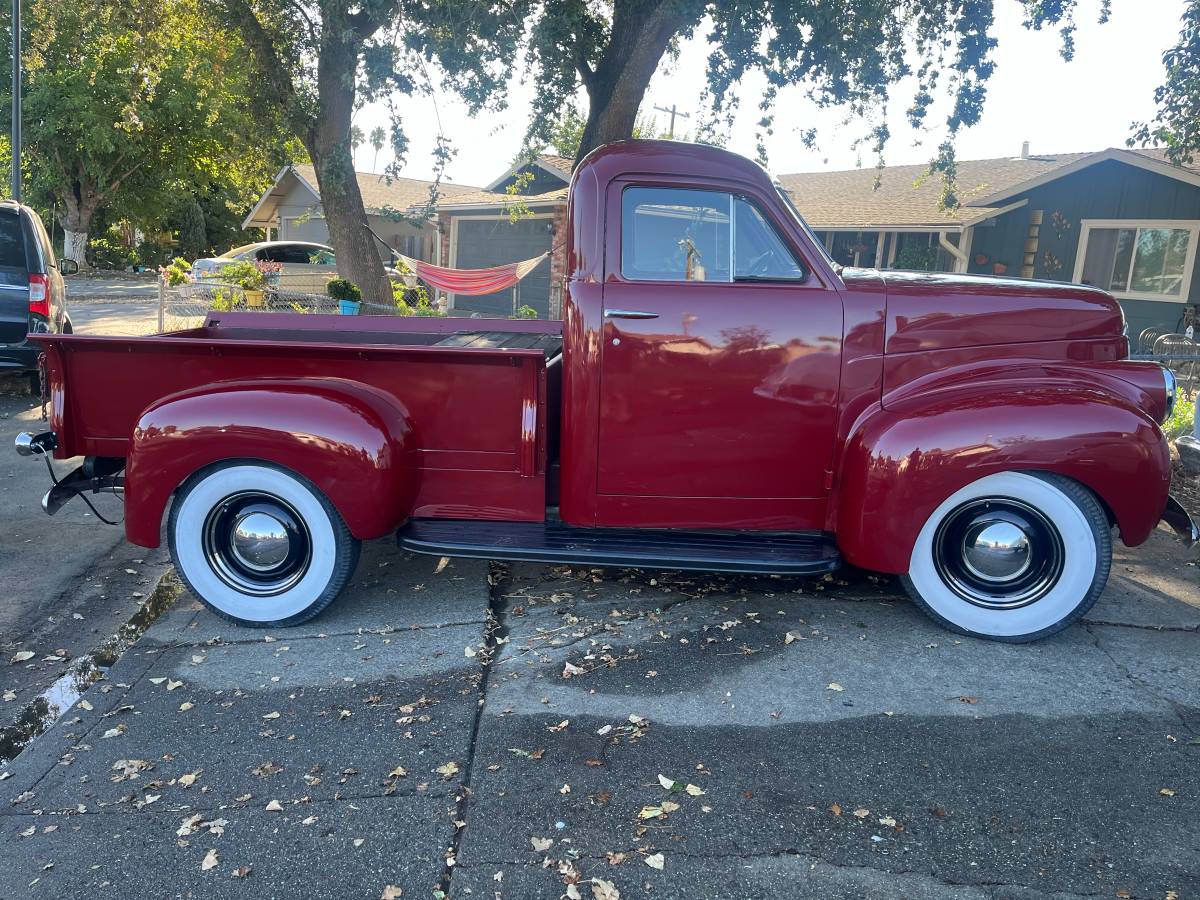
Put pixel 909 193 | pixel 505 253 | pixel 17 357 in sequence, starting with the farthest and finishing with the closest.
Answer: pixel 505 253, pixel 909 193, pixel 17 357

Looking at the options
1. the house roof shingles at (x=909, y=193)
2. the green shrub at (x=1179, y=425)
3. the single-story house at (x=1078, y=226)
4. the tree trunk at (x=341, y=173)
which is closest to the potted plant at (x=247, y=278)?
the tree trunk at (x=341, y=173)

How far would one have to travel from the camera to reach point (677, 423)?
13.8 ft

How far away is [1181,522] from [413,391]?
3.58m

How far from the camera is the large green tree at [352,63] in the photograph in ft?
28.0

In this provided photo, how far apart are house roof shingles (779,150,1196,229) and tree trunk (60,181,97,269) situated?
25359mm

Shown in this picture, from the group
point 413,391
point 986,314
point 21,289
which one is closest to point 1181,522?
point 986,314

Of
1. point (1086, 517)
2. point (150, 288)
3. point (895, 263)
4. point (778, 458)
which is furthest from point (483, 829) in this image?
point (150, 288)

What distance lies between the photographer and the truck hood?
13.7ft

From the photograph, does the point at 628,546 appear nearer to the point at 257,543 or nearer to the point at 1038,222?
the point at 257,543

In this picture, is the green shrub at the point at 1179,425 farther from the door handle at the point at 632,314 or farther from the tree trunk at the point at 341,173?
the tree trunk at the point at 341,173

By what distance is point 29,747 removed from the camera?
334 centimetres

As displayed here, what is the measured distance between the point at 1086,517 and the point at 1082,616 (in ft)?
1.82

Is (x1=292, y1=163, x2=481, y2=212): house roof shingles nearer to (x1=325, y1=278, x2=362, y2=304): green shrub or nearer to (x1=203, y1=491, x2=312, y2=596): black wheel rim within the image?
(x1=325, y1=278, x2=362, y2=304): green shrub

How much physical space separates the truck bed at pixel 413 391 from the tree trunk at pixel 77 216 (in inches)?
1288
